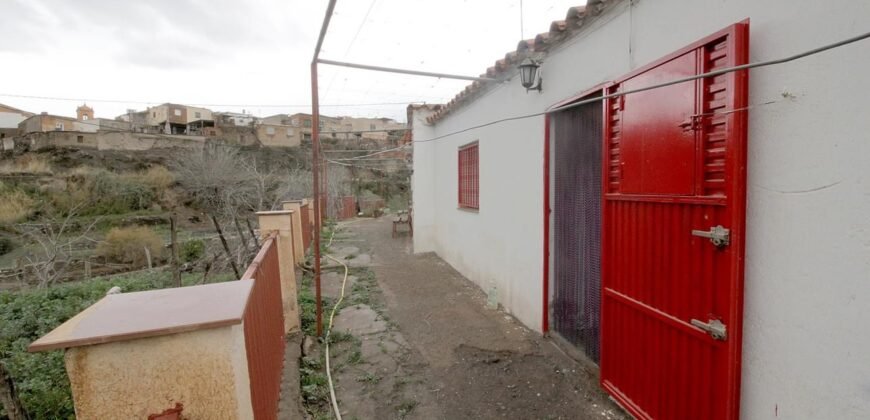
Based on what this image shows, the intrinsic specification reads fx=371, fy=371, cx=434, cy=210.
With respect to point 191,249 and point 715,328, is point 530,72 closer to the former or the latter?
point 715,328

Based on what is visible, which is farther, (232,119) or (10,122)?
(232,119)

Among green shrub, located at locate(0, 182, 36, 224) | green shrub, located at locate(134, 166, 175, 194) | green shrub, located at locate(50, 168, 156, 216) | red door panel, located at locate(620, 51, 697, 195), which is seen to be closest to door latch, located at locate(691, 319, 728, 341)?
red door panel, located at locate(620, 51, 697, 195)

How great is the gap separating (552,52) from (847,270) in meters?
2.93

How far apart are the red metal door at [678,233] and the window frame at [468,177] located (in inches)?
136

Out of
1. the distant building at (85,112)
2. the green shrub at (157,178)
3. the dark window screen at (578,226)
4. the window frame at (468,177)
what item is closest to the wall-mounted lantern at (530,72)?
the dark window screen at (578,226)

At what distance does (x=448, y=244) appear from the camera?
26.1 ft

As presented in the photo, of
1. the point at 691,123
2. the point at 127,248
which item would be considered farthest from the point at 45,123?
the point at 691,123

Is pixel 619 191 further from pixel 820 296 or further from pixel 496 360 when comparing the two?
pixel 496 360

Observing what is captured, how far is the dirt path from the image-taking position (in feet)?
9.69

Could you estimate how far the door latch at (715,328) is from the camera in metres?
1.97

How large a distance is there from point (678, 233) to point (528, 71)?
2268 millimetres

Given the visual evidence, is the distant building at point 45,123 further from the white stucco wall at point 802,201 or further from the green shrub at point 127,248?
the white stucco wall at point 802,201

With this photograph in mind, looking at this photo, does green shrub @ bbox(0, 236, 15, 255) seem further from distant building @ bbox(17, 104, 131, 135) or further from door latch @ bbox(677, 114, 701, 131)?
distant building @ bbox(17, 104, 131, 135)

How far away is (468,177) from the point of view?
6.76 meters
